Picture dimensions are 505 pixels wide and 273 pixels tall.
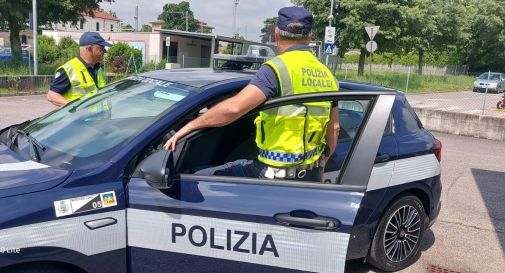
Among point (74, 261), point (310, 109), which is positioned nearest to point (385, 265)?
point (310, 109)

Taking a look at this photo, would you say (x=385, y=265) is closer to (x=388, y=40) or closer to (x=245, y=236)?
(x=245, y=236)

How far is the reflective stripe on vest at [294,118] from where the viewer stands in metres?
2.55

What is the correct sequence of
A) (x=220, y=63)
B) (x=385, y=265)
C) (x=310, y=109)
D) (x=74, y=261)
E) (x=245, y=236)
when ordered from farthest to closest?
(x=220, y=63), (x=385, y=265), (x=310, y=109), (x=245, y=236), (x=74, y=261)

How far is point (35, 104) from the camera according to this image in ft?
44.4

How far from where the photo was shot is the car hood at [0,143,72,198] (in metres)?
2.13

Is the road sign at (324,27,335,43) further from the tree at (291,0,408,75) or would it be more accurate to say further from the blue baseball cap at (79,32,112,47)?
the blue baseball cap at (79,32,112,47)

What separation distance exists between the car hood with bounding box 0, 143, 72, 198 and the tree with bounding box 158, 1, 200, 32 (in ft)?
358

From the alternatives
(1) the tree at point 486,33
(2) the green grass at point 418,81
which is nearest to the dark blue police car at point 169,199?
(2) the green grass at point 418,81

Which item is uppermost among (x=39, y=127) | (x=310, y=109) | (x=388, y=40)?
(x=388, y=40)

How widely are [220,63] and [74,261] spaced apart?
6.52 feet

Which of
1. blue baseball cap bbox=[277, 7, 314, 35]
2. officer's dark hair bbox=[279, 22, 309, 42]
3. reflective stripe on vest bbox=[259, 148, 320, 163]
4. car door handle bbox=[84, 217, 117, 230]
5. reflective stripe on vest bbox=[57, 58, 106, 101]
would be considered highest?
blue baseball cap bbox=[277, 7, 314, 35]

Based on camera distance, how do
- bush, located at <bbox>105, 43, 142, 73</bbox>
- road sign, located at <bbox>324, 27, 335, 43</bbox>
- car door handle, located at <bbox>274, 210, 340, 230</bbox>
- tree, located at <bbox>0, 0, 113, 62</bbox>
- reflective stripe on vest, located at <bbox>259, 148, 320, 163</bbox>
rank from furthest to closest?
1. bush, located at <bbox>105, 43, 142, 73</bbox>
2. tree, located at <bbox>0, 0, 113, 62</bbox>
3. road sign, located at <bbox>324, 27, 335, 43</bbox>
4. reflective stripe on vest, located at <bbox>259, 148, 320, 163</bbox>
5. car door handle, located at <bbox>274, 210, 340, 230</bbox>

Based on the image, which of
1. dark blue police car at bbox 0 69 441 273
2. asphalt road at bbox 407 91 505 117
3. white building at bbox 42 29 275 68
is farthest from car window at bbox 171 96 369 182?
white building at bbox 42 29 275 68

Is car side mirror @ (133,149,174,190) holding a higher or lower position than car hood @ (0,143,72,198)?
higher
